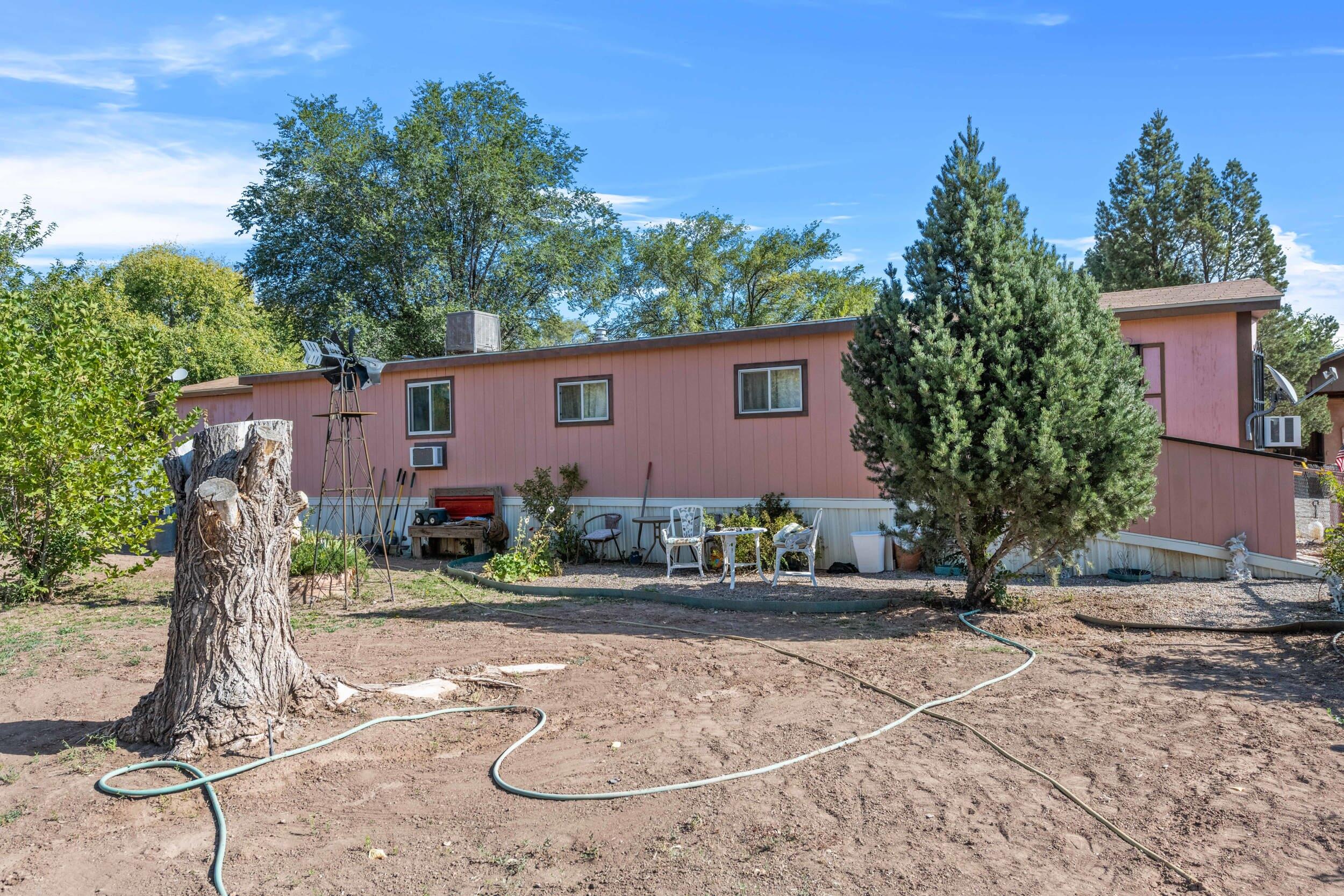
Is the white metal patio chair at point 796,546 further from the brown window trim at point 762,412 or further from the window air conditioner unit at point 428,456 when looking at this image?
the window air conditioner unit at point 428,456

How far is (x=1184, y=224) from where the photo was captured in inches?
1027

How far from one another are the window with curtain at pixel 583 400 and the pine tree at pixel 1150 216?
66.2 feet

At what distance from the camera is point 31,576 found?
29.3 feet

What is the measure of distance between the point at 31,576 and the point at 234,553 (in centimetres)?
637

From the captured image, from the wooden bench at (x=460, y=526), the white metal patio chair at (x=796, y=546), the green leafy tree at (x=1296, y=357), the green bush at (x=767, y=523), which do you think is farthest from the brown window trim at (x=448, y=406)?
the green leafy tree at (x=1296, y=357)

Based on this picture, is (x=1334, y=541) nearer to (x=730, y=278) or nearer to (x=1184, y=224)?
(x=1184, y=224)

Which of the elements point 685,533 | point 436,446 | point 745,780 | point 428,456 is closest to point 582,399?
point 685,533

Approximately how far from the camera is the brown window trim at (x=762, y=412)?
10.6 meters

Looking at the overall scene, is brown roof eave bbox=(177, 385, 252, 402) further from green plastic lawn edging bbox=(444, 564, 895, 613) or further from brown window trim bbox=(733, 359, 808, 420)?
brown window trim bbox=(733, 359, 808, 420)

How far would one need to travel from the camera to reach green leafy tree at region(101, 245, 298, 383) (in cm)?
2728

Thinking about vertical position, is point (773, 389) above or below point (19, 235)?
below

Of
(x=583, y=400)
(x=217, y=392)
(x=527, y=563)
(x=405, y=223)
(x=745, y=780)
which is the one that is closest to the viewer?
(x=745, y=780)

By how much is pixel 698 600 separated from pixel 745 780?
191 inches

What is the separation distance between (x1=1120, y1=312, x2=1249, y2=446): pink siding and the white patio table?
5.05 m
